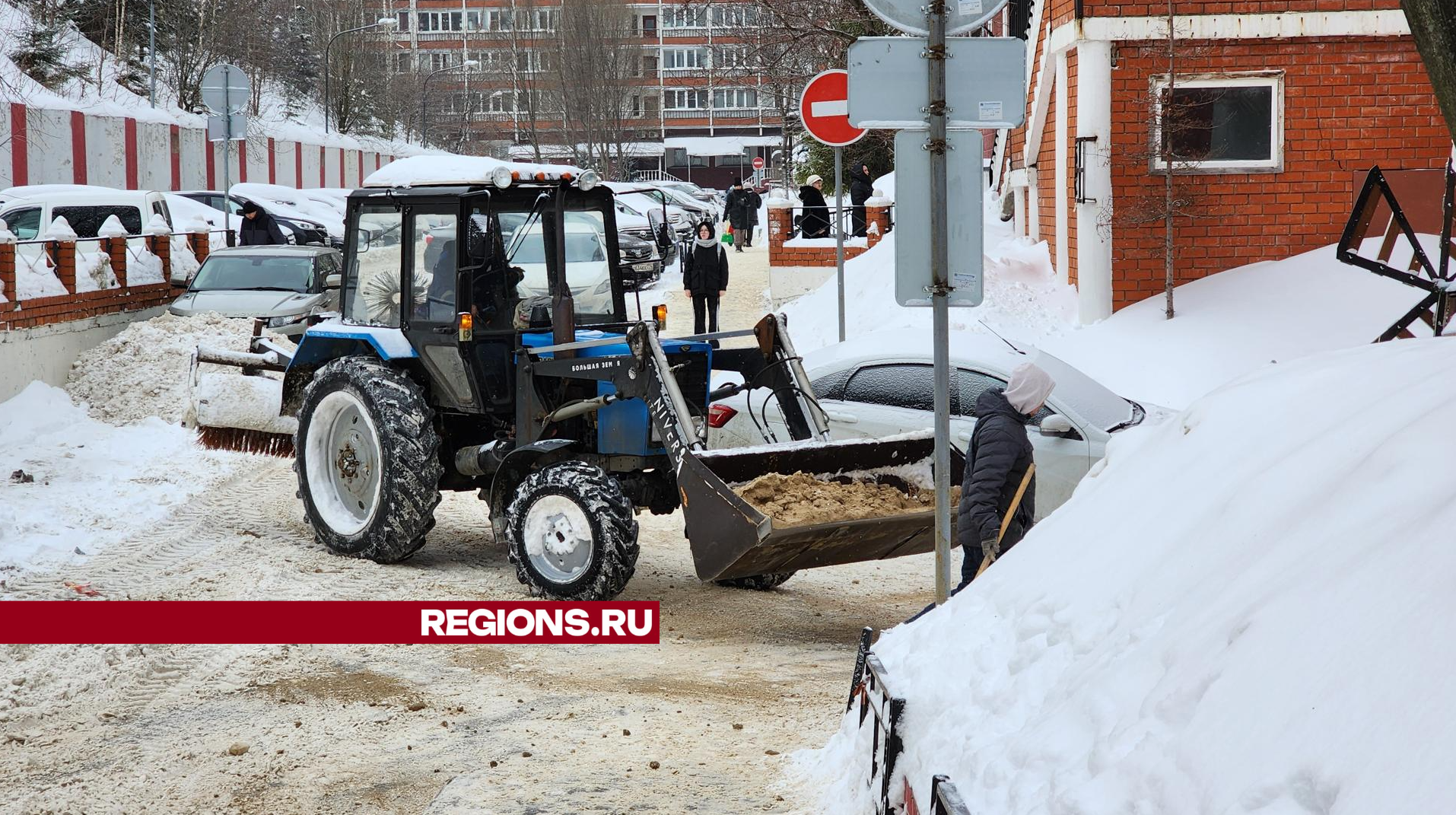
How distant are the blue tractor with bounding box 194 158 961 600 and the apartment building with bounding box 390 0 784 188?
4639 cm

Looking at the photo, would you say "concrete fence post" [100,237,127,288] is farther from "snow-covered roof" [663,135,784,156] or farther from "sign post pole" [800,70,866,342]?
"snow-covered roof" [663,135,784,156]

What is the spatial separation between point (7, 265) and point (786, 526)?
36.3 feet

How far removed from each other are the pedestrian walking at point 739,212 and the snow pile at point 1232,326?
69.3ft

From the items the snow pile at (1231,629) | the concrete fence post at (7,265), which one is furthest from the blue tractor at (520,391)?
the concrete fence post at (7,265)

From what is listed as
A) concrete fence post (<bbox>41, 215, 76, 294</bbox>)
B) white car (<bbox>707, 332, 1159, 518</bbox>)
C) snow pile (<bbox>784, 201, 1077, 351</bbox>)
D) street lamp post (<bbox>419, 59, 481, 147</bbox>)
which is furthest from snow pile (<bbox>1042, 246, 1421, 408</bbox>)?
street lamp post (<bbox>419, 59, 481, 147</bbox>)

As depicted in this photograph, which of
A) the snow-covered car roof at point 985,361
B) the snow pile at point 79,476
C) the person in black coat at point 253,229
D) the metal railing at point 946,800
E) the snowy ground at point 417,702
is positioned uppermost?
the person in black coat at point 253,229

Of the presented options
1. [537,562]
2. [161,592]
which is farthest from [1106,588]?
[161,592]

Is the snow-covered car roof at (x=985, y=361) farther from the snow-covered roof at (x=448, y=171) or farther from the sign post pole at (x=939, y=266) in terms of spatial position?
the sign post pole at (x=939, y=266)

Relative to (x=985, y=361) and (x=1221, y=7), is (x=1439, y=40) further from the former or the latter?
(x=1221, y=7)

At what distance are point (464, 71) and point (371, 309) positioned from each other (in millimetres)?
69491

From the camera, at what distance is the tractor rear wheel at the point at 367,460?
9.06 m

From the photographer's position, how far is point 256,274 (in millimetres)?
17859

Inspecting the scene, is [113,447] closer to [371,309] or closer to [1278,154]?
[371,309]

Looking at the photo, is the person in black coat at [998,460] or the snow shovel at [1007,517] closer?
the snow shovel at [1007,517]
